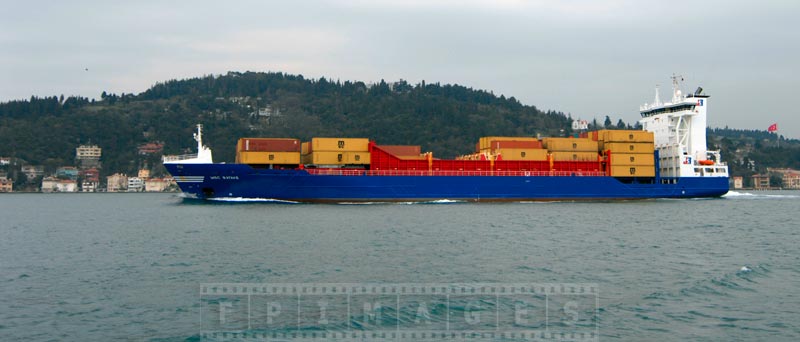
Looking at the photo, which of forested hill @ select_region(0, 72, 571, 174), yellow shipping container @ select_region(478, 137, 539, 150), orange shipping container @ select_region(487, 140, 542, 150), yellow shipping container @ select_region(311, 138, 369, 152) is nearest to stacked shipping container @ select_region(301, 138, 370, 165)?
yellow shipping container @ select_region(311, 138, 369, 152)

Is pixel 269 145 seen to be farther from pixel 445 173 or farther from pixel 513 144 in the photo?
pixel 513 144

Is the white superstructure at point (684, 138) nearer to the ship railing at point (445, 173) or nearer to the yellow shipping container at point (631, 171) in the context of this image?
the yellow shipping container at point (631, 171)

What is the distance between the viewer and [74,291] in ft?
50.2

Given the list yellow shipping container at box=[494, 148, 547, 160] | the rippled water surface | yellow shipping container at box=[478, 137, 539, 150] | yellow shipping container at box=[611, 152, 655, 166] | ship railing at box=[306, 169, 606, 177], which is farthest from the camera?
yellow shipping container at box=[478, 137, 539, 150]

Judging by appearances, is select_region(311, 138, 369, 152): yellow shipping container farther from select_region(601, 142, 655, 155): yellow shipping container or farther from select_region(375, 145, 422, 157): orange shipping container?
Result: select_region(601, 142, 655, 155): yellow shipping container

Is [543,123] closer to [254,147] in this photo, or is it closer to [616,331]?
[254,147]

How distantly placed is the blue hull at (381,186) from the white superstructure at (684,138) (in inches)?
167

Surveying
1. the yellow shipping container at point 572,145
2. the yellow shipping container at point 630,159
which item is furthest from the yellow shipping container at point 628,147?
the yellow shipping container at point 572,145

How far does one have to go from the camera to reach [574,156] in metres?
50.5

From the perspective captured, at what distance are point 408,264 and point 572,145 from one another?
3521 centimetres

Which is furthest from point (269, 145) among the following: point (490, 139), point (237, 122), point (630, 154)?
point (237, 122)

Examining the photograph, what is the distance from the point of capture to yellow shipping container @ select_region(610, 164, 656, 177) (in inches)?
1967

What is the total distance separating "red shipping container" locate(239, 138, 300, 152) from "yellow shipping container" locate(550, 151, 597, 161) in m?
20.1

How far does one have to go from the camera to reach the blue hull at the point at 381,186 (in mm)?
43906
